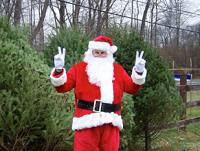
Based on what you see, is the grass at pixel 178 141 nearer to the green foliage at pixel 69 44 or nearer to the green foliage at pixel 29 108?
the green foliage at pixel 69 44

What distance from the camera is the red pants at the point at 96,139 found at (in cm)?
237

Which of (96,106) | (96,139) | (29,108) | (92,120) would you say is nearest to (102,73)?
(96,106)

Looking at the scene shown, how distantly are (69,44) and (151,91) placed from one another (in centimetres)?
165

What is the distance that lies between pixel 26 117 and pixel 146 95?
2437mm

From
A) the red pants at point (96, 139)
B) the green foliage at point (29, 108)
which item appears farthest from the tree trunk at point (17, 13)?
the red pants at point (96, 139)

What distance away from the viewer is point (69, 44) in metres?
3.91

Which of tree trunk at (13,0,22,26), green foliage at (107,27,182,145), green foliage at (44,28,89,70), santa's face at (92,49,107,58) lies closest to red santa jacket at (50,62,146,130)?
santa's face at (92,49,107,58)

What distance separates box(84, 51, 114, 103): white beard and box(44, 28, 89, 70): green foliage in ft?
2.76

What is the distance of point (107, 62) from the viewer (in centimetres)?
271

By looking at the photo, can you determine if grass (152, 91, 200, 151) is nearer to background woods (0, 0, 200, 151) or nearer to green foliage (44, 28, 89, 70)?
background woods (0, 0, 200, 151)

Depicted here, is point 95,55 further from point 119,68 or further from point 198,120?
point 198,120

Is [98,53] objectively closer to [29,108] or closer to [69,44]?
[29,108]

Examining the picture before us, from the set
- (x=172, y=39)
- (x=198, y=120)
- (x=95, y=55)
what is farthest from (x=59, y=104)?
(x=172, y=39)

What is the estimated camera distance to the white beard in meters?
2.48
